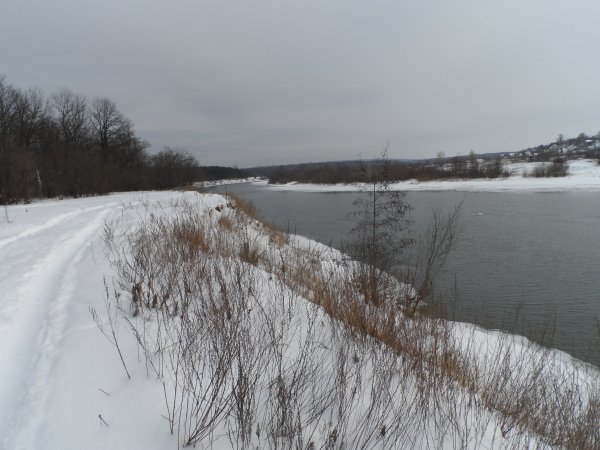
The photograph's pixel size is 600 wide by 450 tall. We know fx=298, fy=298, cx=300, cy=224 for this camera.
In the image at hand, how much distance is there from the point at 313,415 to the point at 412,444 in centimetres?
63

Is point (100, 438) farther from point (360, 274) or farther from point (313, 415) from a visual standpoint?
point (360, 274)

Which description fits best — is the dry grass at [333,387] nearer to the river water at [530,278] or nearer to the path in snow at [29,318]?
the path in snow at [29,318]

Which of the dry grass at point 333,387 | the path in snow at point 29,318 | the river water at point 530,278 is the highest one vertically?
the path in snow at point 29,318

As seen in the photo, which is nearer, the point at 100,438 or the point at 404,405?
the point at 100,438

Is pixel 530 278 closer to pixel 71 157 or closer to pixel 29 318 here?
pixel 29 318

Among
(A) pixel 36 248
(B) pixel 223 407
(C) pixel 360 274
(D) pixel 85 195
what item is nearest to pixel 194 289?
(B) pixel 223 407

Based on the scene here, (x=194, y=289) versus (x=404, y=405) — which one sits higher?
(x=194, y=289)

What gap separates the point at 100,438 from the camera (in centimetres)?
172

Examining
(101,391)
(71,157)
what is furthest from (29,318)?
(71,157)

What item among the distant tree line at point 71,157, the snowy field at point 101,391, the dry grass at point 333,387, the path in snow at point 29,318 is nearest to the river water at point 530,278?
the dry grass at point 333,387

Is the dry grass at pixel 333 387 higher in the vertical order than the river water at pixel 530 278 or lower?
higher

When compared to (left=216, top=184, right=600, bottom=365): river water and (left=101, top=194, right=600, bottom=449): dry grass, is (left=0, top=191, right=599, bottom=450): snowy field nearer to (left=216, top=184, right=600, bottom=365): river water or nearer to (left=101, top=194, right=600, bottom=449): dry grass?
(left=101, top=194, right=600, bottom=449): dry grass

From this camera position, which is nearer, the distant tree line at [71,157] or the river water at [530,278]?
the river water at [530,278]

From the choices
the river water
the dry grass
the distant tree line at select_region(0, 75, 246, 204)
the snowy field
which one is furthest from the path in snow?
the distant tree line at select_region(0, 75, 246, 204)
